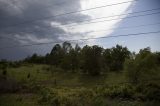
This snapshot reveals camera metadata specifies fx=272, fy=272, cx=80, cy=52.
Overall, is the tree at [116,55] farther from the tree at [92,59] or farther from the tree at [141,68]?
the tree at [141,68]

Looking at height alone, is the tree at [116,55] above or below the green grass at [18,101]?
above

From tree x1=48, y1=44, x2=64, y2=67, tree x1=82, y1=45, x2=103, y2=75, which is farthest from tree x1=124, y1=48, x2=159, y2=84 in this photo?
tree x1=48, y1=44, x2=64, y2=67

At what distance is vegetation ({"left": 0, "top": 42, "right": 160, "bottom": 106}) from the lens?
3744cm

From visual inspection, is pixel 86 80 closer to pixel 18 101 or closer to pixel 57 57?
pixel 57 57

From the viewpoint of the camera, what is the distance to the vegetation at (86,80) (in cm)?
3744

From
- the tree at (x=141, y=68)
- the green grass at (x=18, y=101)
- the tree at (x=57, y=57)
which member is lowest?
the green grass at (x=18, y=101)

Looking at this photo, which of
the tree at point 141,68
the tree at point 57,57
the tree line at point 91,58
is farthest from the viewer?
the tree at point 57,57

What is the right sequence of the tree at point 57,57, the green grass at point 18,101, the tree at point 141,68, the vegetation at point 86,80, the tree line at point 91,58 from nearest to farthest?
the green grass at point 18,101, the vegetation at point 86,80, the tree at point 141,68, the tree line at point 91,58, the tree at point 57,57

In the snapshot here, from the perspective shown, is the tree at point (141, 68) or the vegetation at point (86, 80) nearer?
the vegetation at point (86, 80)

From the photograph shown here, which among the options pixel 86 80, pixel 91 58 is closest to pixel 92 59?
pixel 91 58

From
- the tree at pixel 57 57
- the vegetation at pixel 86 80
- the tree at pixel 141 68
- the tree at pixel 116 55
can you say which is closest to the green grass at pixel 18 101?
the vegetation at pixel 86 80

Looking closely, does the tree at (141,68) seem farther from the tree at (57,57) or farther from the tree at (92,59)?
the tree at (57,57)

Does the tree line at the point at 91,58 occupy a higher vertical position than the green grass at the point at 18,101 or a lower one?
higher

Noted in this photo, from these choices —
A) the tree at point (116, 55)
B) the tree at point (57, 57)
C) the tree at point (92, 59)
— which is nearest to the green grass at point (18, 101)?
the tree at point (92, 59)
